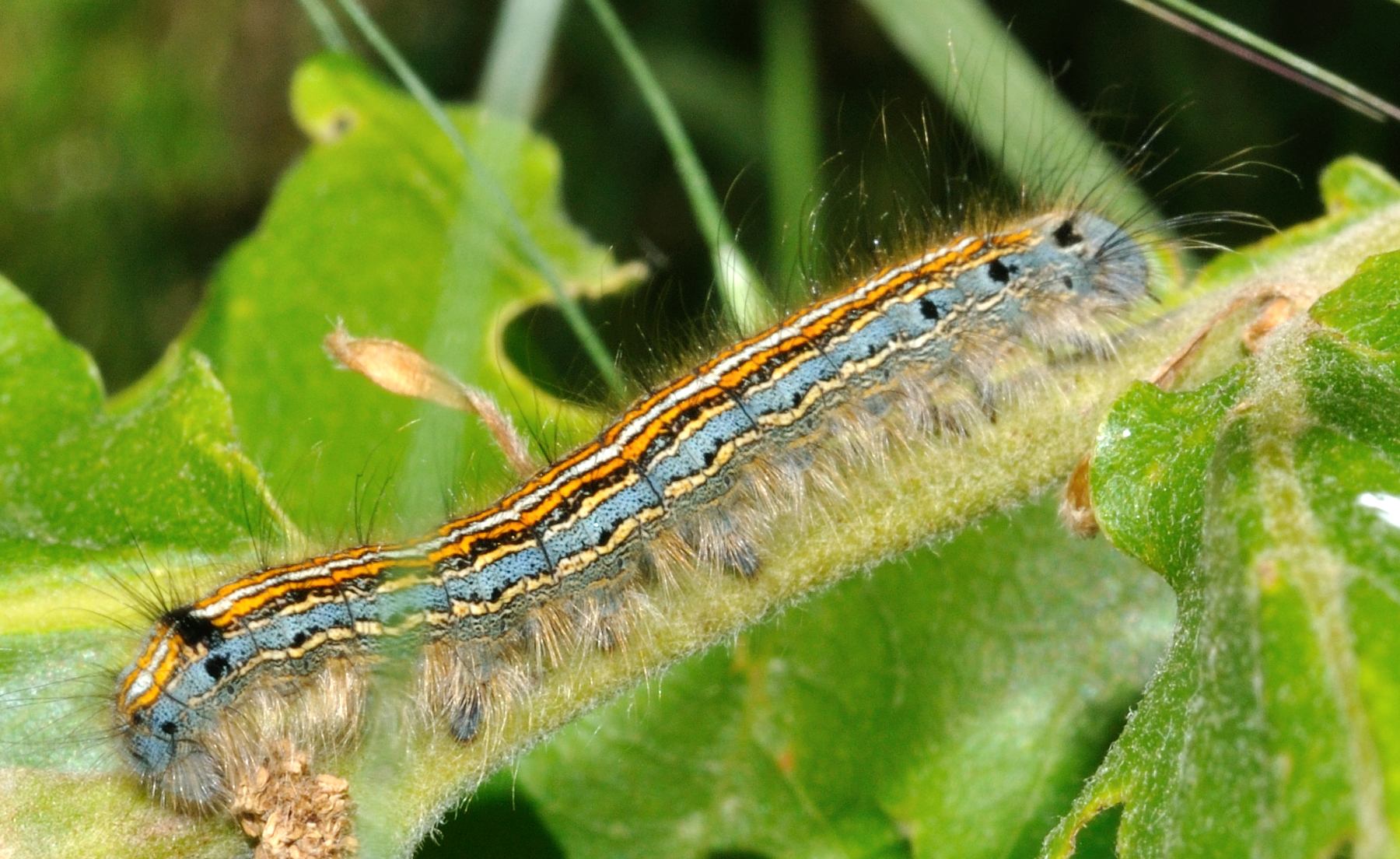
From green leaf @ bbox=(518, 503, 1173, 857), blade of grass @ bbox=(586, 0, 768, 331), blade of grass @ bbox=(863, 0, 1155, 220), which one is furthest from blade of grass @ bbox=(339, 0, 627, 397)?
blade of grass @ bbox=(863, 0, 1155, 220)

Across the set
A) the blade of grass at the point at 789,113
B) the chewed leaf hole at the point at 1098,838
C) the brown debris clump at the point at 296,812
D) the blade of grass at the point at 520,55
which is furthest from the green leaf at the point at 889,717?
the blade of grass at the point at 789,113

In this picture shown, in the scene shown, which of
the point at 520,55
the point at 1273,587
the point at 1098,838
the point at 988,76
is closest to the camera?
the point at 1273,587

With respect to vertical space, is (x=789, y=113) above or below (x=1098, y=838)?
above

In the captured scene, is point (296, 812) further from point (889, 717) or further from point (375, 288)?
point (375, 288)

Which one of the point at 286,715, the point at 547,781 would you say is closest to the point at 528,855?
the point at 547,781

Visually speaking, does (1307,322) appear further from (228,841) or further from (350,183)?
(350,183)

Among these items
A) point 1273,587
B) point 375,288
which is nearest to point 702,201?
point 375,288

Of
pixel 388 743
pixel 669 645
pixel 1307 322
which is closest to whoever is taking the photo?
pixel 1307 322
